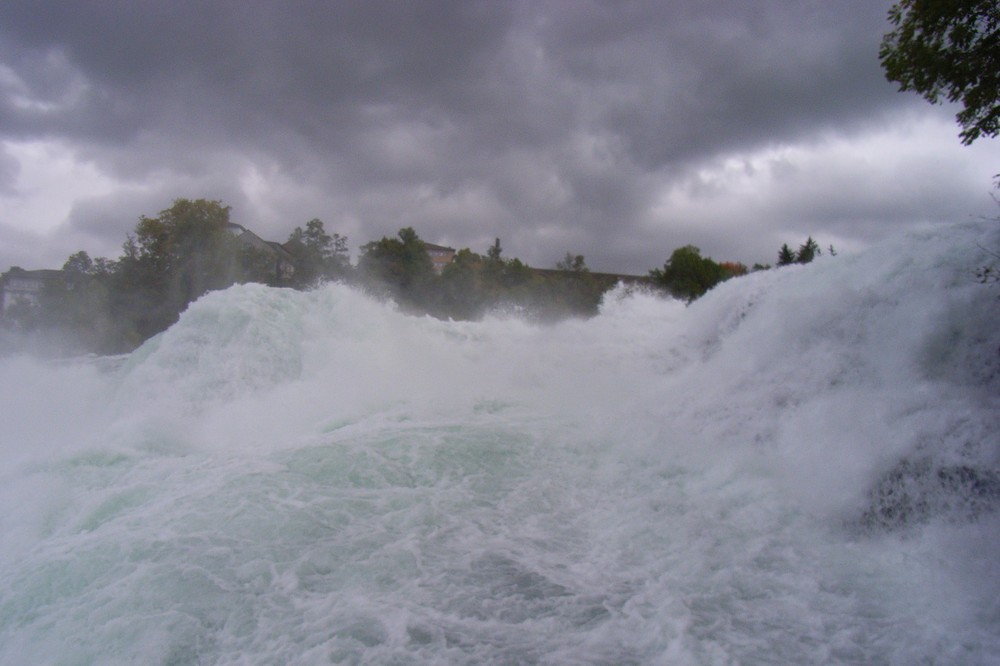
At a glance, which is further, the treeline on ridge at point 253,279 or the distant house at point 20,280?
the distant house at point 20,280

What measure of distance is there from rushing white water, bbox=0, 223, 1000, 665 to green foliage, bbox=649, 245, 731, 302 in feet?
102

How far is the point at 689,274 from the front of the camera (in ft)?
136

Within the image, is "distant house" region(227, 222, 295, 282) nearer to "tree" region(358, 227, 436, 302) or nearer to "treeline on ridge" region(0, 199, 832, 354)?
"treeline on ridge" region(0, 199, 832, 354)

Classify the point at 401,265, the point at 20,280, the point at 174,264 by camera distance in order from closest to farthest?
the point at 174,264
the point at 401,265
the point at 20,280

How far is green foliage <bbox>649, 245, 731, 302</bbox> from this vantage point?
135 feet

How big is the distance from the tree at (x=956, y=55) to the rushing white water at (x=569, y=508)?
1.60 m

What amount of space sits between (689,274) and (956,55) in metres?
36.0

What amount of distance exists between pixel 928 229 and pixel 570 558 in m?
7.04

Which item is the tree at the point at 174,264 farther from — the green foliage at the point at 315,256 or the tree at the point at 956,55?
the tree at the point at 956,55

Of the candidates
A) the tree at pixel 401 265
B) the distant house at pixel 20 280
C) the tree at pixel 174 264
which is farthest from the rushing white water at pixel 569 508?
the distant house at pixel 20 280

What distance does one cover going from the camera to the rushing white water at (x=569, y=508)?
390 centimetres

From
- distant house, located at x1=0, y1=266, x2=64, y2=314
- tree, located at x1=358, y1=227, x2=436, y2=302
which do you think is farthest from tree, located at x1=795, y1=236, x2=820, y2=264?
distant house, located at x1=0, y1=266, x2=64, y2=314

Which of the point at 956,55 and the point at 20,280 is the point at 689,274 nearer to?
the point at 956,55

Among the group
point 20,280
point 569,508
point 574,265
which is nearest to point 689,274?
point 574,265
